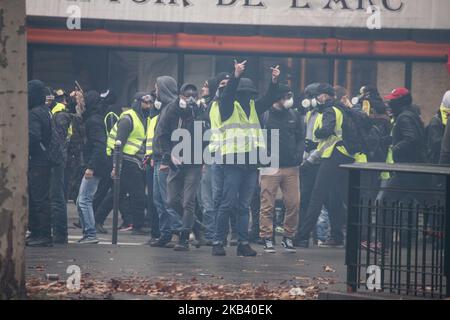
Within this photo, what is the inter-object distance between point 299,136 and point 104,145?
2.34m

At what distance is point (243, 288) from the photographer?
11102mm

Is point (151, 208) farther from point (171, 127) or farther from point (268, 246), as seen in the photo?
point (268, 246)

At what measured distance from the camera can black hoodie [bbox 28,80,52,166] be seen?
46.9ft

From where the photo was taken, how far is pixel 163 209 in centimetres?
1524

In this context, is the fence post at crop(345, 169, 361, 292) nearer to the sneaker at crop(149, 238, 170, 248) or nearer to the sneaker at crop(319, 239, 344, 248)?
the sneaker at crop(149, 238, 170, 248)

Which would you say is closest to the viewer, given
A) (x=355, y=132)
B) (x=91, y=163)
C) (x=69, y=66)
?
(x=91, y=163)

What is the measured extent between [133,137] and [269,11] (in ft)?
12.0

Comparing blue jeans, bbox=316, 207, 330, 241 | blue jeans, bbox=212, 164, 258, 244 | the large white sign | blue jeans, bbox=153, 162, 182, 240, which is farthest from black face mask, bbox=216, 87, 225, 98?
the large white sign

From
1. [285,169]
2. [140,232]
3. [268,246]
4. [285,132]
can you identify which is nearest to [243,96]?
[285,132]

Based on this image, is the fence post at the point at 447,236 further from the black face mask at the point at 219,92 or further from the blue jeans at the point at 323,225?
the blue jeans at the point at 323,225

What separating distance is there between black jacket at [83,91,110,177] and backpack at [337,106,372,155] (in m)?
2.92

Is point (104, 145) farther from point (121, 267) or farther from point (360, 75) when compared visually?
point (360, 75)
